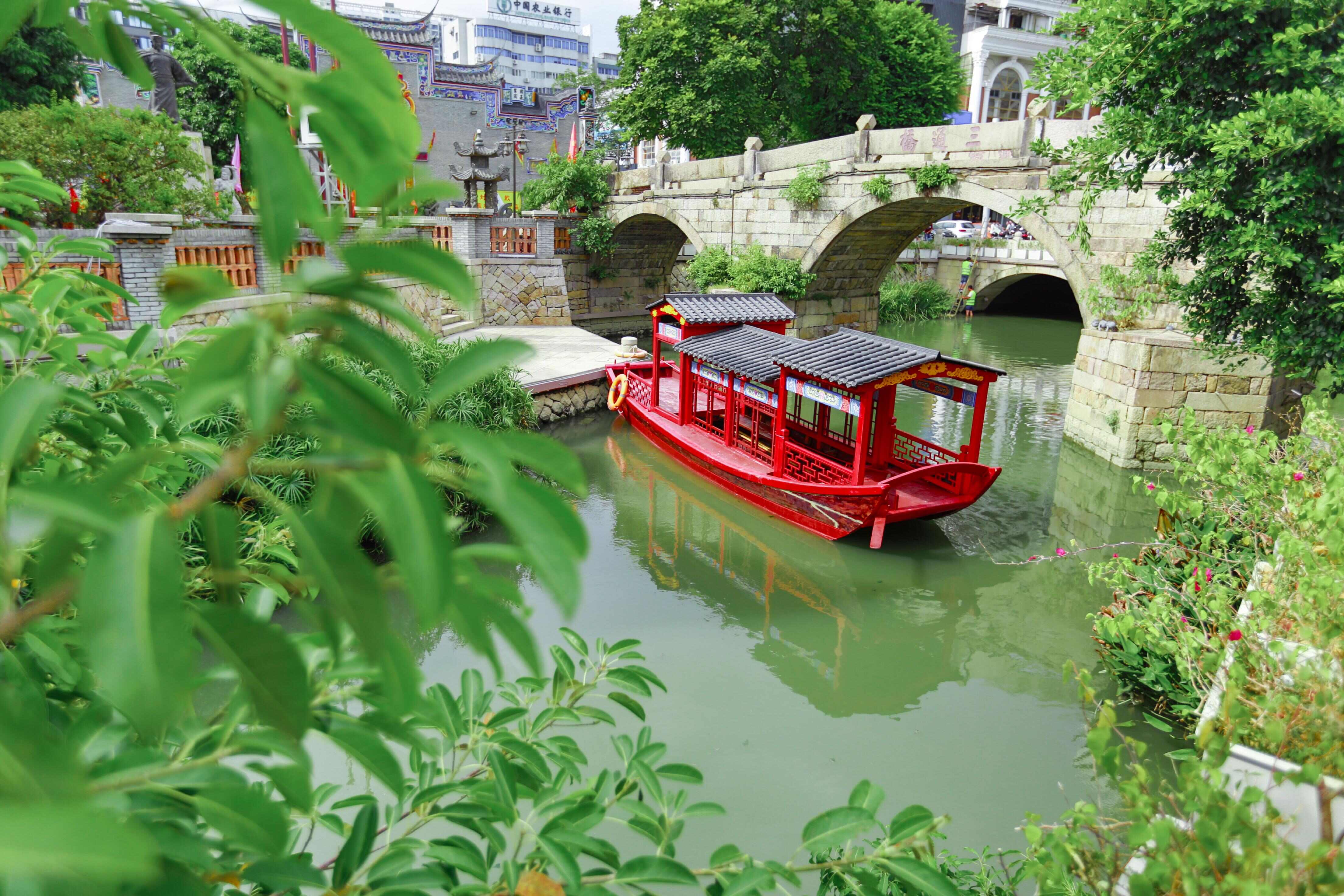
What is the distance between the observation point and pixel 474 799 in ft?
4.32

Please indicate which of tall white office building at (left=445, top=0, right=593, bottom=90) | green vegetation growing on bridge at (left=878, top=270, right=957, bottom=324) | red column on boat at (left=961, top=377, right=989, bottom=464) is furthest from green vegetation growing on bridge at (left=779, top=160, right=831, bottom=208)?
tall white office building at (left=445, top=0, right=593, bottom=90)

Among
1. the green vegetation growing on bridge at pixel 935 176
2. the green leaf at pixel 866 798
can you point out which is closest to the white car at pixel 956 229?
the green vegetation growing on bridge at pixel 935 176

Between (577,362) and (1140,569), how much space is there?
356 inches

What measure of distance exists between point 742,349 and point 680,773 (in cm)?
791

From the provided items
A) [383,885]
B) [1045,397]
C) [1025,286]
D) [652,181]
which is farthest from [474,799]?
[1025,286]

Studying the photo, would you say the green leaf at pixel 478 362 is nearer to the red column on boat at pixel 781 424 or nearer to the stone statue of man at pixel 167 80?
the red column on boat at pixel 781 424

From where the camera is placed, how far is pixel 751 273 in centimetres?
1513

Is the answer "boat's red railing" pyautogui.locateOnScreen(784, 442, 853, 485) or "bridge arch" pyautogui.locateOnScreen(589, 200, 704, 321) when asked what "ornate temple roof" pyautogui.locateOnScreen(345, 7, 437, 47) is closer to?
"bridge arch" pyautogui.locateOnScreen(589, 200, 704, 321)

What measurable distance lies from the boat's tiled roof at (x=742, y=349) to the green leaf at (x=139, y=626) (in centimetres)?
783

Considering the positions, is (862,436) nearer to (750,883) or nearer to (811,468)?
(811,468)

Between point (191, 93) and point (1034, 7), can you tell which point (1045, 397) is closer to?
point (191, 93)

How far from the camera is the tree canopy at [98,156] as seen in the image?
8930 millimetres

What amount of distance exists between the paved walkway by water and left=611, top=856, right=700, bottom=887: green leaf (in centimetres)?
938

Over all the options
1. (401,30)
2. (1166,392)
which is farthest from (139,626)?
(401,30)
